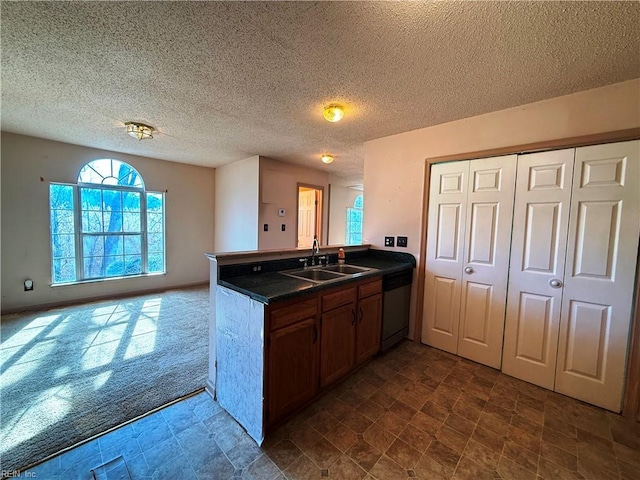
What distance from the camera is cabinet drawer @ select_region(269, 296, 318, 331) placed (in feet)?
5.17

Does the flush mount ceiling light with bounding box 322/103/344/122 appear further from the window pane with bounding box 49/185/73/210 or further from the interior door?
the window pane with bounding box 49/185/73/210

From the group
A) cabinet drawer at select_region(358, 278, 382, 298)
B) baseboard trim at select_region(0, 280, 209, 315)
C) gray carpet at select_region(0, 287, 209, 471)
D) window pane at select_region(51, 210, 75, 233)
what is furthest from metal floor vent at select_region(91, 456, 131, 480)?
window pane at select_region(51, 210, 75, 233)

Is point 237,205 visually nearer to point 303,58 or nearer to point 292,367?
point 303,58

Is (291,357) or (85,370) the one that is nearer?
(291,357)

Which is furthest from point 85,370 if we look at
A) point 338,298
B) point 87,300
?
point 87,300

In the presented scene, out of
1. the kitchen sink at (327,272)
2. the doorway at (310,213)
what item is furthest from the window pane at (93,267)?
the kitchen sink at (327,272)

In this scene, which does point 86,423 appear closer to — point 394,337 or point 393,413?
point 393,413

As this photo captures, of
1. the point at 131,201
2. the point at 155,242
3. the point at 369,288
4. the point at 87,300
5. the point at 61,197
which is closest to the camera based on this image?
the point at 369,288

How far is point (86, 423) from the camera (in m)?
1.69

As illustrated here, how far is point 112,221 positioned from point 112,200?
0.36 m

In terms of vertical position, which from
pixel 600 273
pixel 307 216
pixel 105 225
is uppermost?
pixel 307 216

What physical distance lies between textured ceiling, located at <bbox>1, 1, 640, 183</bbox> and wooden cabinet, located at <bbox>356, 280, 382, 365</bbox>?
5.61ft

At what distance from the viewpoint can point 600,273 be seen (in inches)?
76.4

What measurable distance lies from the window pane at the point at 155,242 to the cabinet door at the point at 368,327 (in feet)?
14.5
